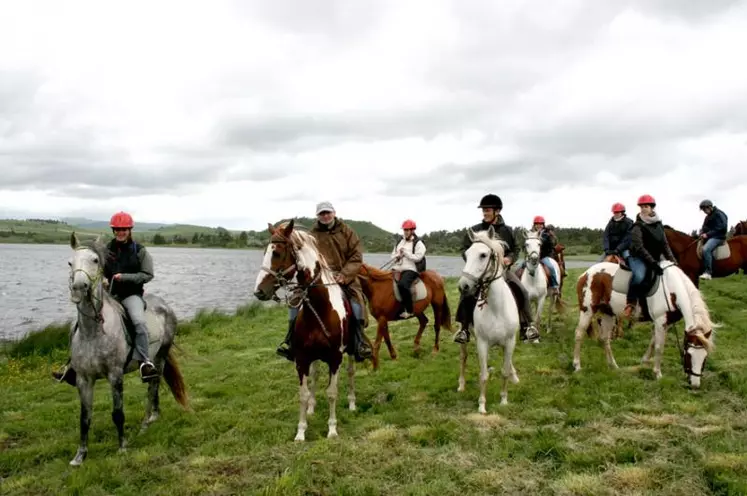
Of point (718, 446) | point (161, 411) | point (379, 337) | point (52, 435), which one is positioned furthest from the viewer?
point (379, 337)

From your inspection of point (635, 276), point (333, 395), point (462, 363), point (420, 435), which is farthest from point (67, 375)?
point (635, 276)

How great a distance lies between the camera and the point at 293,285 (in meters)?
6.71

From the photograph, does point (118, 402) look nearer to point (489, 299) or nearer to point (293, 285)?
point (293, 285)

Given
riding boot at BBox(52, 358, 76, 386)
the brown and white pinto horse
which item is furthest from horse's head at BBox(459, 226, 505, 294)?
riding boot at BBox(52, 358, 76, 386)

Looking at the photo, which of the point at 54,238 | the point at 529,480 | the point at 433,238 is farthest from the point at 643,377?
the point at 54,238

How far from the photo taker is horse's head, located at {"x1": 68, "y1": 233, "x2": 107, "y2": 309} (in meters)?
6.15

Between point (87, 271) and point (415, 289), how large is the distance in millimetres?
7530

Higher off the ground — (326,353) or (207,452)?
(326,353)

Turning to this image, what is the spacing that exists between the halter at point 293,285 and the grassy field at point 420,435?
1844mm

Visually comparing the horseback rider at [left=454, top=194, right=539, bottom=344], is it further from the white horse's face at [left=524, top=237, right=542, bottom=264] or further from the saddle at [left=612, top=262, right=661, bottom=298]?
the white horse's face at [left=524, top=237, right=542, bottom=264]

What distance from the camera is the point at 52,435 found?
7.82 m

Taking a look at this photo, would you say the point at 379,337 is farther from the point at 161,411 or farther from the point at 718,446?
the point at 718,446

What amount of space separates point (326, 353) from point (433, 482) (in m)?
2.42

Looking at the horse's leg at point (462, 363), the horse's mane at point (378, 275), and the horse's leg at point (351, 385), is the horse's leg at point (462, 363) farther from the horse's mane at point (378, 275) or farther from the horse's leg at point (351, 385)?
the horse's mane at point (378, 275)
